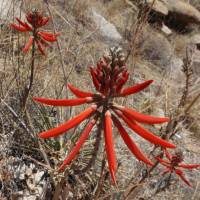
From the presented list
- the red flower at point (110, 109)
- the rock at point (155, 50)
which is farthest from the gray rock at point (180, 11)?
the red flower at point (110, 109)

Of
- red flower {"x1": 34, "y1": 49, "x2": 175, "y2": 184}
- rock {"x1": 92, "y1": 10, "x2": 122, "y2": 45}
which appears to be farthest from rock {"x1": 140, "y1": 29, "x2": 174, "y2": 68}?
red flower {"x1": 34, "y1": 49, "x2": 175, "y2": 184}

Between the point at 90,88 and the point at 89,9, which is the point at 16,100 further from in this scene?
the point at 89,9

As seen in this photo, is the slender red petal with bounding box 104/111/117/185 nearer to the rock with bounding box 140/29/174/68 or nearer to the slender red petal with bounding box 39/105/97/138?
the slender red petal with bounding box 39/105/97/138

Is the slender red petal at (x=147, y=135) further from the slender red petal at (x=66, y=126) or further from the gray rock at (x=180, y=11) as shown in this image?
the gray rock at (x=180, y=11)

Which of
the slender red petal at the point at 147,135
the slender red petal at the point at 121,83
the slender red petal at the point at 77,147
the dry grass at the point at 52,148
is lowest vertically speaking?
the dry grass at the point at 52,148

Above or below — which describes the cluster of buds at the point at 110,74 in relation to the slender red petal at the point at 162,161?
above

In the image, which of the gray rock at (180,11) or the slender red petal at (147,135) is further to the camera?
the gray rock at (180,11)

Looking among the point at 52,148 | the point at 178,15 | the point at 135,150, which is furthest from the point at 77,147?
the point at 178,15

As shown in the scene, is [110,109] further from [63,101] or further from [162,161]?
[162,161]

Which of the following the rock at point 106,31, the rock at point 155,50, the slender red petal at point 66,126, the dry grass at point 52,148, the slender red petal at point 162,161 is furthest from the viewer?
the rock at point 155,50
